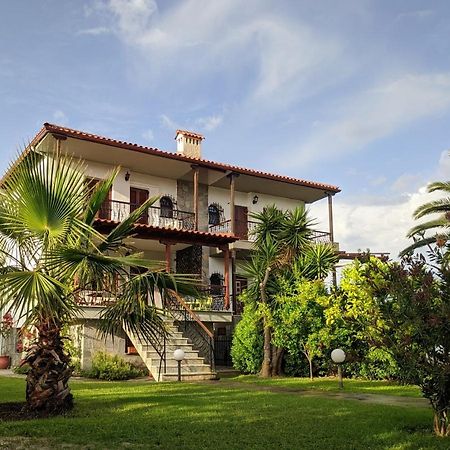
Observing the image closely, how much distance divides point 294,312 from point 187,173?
29.7ft

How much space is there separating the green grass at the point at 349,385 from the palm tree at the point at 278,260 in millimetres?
1555

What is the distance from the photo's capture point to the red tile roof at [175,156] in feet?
56.4

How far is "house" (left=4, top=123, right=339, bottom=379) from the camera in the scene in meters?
15.8

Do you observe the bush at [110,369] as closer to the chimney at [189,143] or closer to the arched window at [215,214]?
the arched window at [215,214]

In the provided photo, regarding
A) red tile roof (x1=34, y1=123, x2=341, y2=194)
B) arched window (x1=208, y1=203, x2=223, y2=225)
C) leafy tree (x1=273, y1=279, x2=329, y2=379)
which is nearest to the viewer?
leafy tree (x1=273, y1=279, x2=329, y2=379)

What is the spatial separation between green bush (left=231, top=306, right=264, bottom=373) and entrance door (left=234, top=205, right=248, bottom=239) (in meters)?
7.64

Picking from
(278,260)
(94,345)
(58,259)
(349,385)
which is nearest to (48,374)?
(58,259)

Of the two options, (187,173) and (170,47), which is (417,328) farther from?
(187,173)

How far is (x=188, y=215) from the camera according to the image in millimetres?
22672

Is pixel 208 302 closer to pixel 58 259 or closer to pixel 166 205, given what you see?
pixel 166 205

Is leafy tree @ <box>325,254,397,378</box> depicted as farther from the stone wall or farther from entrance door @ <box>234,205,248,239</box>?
entrance door @ <box>234,205,248,239</box>

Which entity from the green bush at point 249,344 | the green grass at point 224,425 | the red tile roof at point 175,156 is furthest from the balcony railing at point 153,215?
the green grass at point 224,425

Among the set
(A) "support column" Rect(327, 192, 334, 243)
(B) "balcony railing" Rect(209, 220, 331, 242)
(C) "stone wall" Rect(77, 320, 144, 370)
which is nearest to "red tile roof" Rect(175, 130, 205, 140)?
(B) "balcony railing" Rect(209, 220, 331, 242)

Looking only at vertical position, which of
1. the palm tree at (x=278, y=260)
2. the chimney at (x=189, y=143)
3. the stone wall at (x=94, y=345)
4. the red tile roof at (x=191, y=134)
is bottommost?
the stone wall at (x=94, y=345)
